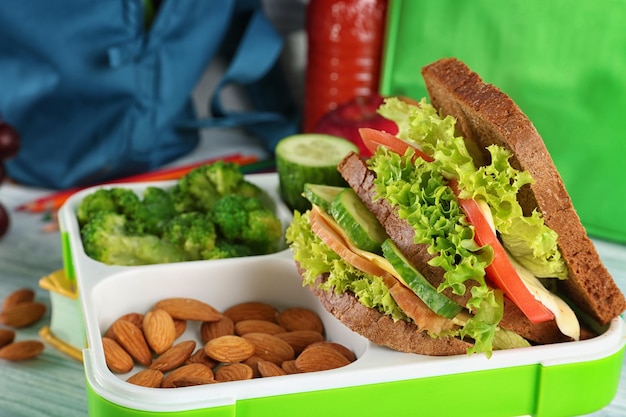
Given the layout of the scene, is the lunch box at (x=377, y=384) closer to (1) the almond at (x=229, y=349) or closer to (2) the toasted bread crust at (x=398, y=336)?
(2) the toasted bread crust at (x=398, y=336)

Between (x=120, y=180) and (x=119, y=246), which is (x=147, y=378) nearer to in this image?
(x=119, y=246)

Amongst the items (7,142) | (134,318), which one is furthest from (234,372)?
(7,142)

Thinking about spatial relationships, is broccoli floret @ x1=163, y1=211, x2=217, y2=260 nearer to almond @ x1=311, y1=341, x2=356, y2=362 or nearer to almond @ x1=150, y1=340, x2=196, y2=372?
almond @ x1=150, y1=340, x2=196, y2=372

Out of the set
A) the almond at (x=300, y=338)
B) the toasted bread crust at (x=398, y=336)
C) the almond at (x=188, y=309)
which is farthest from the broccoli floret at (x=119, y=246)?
the toasted bread crust at (x=398, y=336)

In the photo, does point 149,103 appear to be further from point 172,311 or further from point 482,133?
point 482,133

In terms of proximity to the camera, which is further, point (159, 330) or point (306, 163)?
point (306, 163)

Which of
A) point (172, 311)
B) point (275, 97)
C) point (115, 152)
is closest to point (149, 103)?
point (115, 152)

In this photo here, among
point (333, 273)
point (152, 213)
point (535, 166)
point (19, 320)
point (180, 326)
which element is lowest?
point (19, 320)
